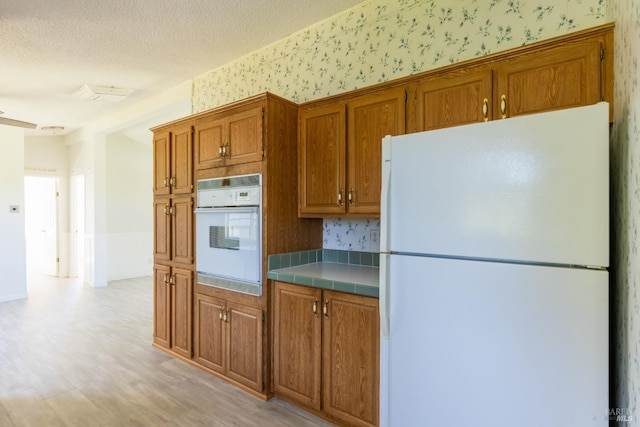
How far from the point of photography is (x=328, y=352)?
2.12 m

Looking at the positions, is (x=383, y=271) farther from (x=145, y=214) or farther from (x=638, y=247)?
(x=145, y=214)

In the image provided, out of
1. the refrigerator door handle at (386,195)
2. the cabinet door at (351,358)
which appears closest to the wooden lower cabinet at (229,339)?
the cabinet door at (351,358)

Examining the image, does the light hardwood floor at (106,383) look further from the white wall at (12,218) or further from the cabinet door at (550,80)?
the cabinet door at (550,80)

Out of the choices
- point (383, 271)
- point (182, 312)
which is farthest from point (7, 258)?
point (383, 271)

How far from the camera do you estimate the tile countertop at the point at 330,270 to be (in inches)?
78.7

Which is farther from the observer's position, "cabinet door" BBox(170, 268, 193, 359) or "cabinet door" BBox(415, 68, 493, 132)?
"cabinet door" BBox(170, 268, 193, 359)

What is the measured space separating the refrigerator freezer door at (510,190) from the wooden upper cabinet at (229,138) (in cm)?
126

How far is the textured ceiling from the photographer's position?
2.59 metres

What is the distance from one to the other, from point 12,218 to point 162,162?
378cm

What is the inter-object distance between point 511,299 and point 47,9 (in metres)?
3.55

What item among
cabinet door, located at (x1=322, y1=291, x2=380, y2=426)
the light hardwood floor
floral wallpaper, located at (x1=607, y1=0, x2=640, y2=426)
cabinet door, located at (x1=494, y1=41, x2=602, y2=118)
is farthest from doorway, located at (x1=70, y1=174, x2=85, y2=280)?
floral wallpaper, located at (x1=607, y1=0, x2=640, y2=426)

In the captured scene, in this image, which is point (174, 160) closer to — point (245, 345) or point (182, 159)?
point (182, 159)

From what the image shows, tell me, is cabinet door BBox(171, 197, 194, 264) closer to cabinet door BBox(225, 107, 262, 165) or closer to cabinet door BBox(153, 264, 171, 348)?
cabinet door BBox(153, 264, 171, 348)

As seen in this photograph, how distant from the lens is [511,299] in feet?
4.03
